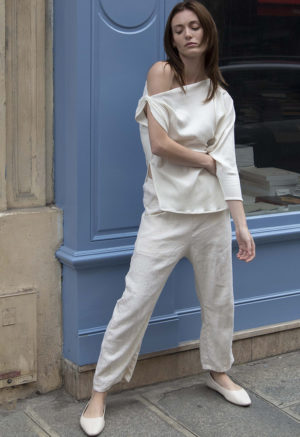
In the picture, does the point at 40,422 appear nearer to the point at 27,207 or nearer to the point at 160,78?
the point at 27,207

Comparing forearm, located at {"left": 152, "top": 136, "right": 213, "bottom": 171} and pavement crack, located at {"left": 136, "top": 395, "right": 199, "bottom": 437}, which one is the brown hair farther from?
pavement crack, located at {"left": 136, "top": 395, "right": 199, "bottom": 437}

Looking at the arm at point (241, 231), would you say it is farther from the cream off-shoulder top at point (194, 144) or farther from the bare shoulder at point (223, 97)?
the bare shoulder at point (223, 97)

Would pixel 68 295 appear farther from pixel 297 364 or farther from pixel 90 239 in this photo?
pixel 297 364

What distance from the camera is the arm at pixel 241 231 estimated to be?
11.0 feet

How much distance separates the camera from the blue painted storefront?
347cm

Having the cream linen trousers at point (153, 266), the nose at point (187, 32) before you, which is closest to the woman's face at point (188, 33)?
the nose at point (187, 32)

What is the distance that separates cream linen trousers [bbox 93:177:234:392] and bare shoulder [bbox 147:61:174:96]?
45 centimetres

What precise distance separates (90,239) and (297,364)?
4.97 ft

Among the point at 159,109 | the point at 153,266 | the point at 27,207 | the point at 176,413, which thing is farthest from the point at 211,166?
the point at 176,413

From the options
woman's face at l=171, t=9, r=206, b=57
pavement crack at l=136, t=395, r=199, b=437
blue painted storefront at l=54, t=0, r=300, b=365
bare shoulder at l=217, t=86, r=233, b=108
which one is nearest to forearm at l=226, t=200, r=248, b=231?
bare shoulder at l=217, t=86, r=233, b=108

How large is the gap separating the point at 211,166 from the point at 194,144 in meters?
0.13

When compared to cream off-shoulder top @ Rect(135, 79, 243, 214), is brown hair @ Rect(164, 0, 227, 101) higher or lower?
higher

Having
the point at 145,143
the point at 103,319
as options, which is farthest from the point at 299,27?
the point at 103,319

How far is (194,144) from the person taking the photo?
3.35 metres
